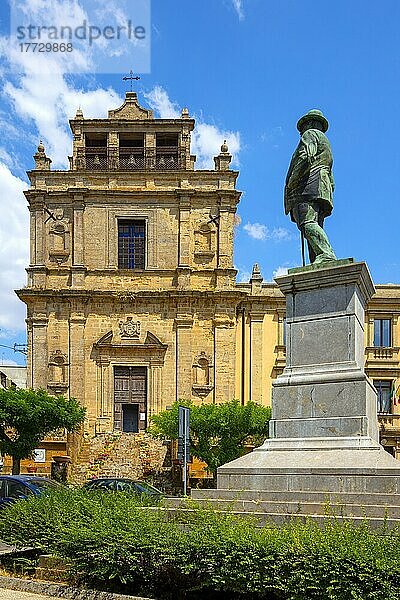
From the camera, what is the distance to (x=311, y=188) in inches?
502

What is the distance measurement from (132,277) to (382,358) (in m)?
14.1

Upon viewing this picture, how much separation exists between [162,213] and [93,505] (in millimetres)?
35079

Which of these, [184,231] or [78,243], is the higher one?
[184,231]

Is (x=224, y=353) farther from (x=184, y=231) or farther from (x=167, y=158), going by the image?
(x=167, y=158)

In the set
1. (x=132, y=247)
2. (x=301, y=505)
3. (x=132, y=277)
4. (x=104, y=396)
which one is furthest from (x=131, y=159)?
(x=301, y=505)

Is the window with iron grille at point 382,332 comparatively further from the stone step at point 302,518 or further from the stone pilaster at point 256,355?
the stone step at point 302,518

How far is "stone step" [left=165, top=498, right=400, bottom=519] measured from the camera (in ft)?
30.6

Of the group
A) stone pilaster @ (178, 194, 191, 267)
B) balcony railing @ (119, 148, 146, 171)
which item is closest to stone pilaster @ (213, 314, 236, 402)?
stone pilaster @ (178, 194, 191, 267)

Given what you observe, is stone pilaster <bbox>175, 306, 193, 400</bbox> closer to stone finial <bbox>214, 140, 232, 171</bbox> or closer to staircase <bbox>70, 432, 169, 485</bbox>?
staircase <bbox>70, 432, 169, 485</bbox>

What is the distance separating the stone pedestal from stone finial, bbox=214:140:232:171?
33200 millimetres

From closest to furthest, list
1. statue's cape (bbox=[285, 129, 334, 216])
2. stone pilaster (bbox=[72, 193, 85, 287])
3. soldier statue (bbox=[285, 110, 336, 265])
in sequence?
soldier statue (bbox=[285, 110, 336, 265]), statue's cape (bbox=[285, 129, 334, 216]), stone pilaster (bbox=[72, 193, 85, 287])

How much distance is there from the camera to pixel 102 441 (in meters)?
40.3

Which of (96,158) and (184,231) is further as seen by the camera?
(96,158)

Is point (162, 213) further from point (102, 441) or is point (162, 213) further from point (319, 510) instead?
point (319, 510)
